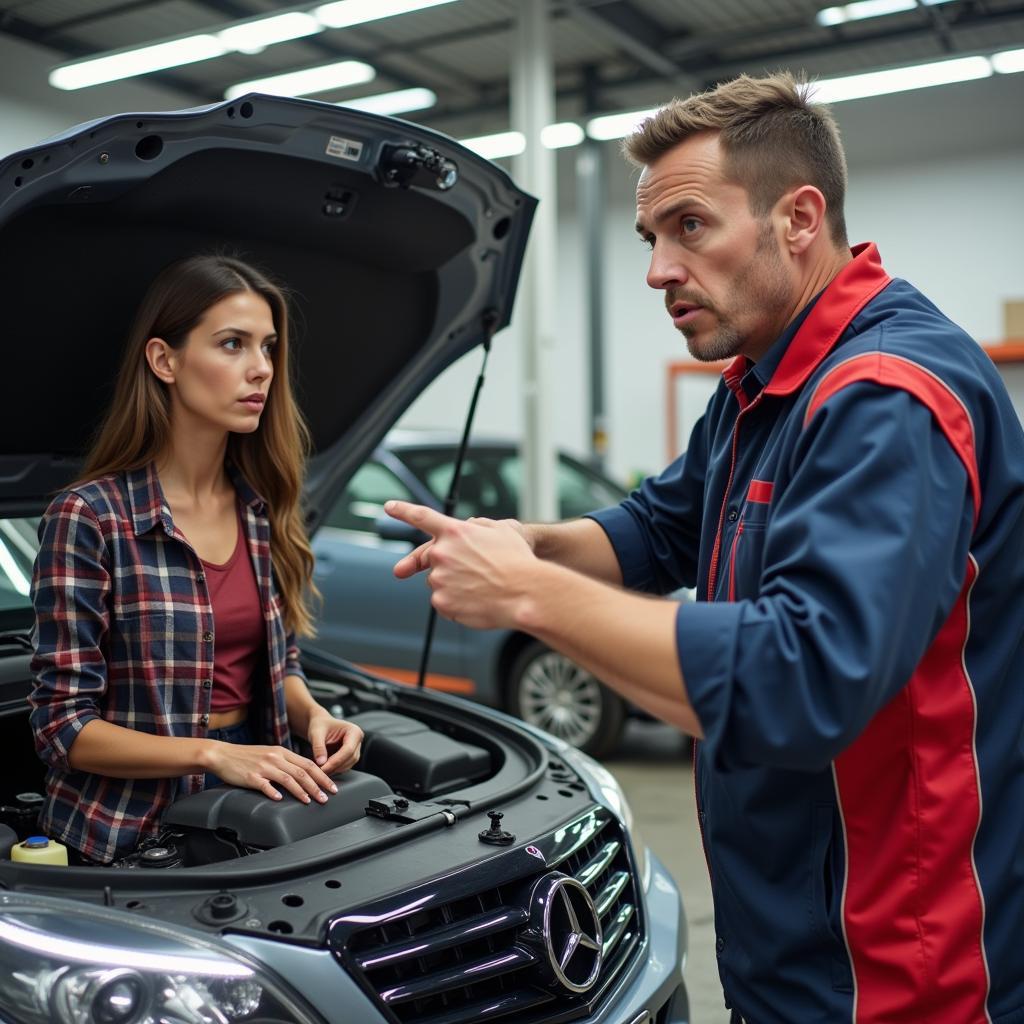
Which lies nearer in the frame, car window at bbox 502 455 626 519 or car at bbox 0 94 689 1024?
car at bbox 0 94 689 1024

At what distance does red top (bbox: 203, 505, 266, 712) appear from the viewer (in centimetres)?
212

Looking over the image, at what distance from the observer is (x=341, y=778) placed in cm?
205

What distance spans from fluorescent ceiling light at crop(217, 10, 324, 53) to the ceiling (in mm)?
106

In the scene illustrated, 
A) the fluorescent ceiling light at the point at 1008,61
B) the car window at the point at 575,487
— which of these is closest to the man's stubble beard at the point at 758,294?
the car window at the point at 575,487

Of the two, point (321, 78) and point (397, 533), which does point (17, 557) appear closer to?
point (397, 533)

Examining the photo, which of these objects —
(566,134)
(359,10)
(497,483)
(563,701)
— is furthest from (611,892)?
(566,134)

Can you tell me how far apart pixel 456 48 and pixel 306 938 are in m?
8.62

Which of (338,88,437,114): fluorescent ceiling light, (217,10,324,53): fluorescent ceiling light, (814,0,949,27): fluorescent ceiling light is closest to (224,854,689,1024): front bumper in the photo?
(217,10,324,53): fluorescent ceiling light

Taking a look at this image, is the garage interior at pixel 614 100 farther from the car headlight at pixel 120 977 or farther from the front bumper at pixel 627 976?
the car headlight at pixel 120 977

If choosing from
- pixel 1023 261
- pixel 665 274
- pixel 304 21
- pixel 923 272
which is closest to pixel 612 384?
pixel 923 272

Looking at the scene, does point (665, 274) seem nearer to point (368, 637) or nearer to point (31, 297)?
point (31, 297)

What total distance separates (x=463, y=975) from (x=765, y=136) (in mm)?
1158

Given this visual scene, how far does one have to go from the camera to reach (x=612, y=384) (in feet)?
38.5

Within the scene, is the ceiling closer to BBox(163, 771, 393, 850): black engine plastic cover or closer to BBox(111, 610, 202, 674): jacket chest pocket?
BBox(111, 610, 202, 674): jacket chest pocket
